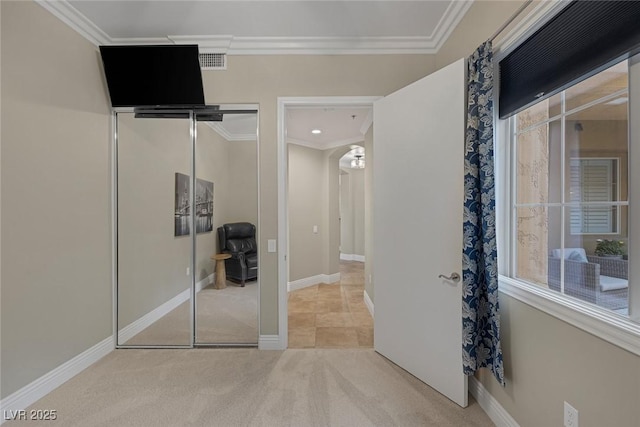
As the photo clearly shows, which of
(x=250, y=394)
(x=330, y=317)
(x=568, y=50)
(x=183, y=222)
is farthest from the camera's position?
(x=330, y=317)

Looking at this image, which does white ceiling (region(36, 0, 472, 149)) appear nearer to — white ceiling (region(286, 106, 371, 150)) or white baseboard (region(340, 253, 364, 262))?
white ceiling (region(286, 106, 371, 150))

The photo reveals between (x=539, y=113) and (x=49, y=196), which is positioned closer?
(x=539, y=113)

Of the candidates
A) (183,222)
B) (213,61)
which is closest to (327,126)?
(213,61)

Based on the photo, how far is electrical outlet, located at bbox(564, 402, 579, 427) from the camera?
1202 millimetres

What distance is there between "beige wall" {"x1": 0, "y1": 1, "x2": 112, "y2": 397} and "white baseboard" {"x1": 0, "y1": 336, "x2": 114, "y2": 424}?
44mm

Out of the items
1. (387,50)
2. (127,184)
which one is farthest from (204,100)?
(387,50)

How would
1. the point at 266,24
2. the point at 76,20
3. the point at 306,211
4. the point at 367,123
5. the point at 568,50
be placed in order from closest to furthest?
the point at 568,50
the point at 76,20
the point at 266,24
the point at 367,123
the point at 306,211

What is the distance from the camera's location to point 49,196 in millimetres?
1949

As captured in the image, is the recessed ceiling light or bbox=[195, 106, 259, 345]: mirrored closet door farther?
bbox=[195, 106, 259, 345]: mirrored closet door

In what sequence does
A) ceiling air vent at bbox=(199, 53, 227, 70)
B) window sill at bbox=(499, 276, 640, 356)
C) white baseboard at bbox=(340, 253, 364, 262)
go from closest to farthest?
window sill at bbox=(499, 276, 640, 356) < ceiling air vent at bbox=(199, 53, 227, 70) < white baseboard at bbox=(340, 253, 364, 262)

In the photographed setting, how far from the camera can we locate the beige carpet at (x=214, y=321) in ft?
8.59

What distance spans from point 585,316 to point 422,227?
3.28 ft

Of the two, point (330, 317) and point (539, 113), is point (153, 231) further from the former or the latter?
point (539, 113)

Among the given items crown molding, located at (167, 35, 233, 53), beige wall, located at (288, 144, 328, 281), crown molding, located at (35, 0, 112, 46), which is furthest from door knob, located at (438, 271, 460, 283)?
crown molding, located at (35, 0, 112, 46)
